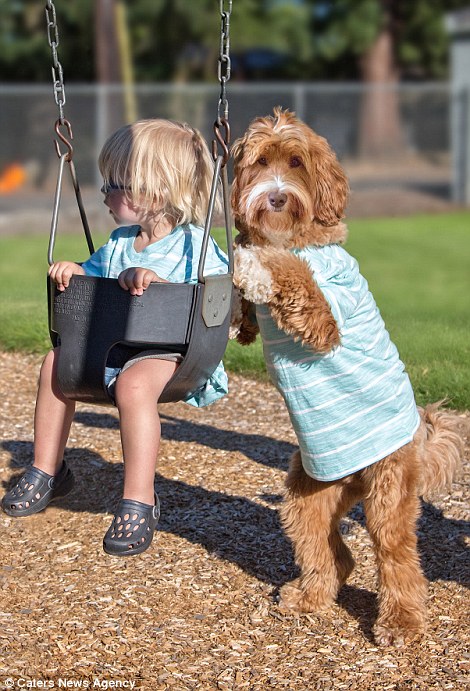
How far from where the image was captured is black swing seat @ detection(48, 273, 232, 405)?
11.0 feet

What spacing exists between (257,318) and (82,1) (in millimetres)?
26757

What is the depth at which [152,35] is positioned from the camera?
31.7 m

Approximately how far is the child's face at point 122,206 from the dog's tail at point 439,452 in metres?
1.26

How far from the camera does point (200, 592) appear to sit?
12.2ft

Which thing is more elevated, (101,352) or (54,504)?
(101,352)

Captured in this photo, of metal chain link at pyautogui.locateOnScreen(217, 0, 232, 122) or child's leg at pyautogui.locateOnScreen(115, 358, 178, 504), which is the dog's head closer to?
metal chain link at pyautogui.locateOnScreen(217, 0, 232, 122)

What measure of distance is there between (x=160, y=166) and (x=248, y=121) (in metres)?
14.8

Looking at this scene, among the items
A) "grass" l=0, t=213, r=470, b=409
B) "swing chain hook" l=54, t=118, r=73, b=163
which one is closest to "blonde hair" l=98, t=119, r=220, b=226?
"swing chain hook" l=54, t=118, r=73, b=163

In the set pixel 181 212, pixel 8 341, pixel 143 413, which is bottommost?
pixel 8 341

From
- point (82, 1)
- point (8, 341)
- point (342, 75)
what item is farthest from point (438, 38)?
point (8, 341)

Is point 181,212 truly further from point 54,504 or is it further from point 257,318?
point 54,504

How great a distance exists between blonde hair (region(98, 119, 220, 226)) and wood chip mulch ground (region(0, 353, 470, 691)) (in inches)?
51.9

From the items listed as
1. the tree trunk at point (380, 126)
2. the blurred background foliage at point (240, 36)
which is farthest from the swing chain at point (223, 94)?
→ the blurred background foliage at point (240, 36)

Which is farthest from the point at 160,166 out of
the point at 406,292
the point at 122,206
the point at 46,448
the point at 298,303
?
the point at 406,292
